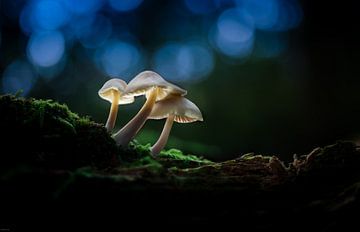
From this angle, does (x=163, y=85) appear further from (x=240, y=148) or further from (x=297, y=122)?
(x=297, y=122)

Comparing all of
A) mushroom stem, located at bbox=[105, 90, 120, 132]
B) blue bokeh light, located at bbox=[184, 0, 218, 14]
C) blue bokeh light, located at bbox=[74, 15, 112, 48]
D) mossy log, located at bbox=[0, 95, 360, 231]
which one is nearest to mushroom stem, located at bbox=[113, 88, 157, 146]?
mushroom stem, located at bbox=[105, 90, 120, 132]

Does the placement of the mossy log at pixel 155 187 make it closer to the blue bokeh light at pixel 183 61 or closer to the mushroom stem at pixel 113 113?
the mushroom stem at pixel 113 113

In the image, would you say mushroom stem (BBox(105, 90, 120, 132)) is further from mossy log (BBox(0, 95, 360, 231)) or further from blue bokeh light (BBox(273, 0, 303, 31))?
blue bokeh light (BBox(273, 0, 303, 31))

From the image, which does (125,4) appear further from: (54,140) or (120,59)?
(54,140)

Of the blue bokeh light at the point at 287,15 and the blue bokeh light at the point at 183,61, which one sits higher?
the blue bokeh light at the point at 287,15

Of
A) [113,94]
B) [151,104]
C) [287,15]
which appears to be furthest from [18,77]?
[151,104]

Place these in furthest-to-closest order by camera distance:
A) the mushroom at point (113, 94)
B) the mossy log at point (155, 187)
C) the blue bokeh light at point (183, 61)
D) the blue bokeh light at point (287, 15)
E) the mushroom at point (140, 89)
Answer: the blue bokeh light at point (183, 61) < the blue bokeh light at point (287, 15) < the mushroom at point (113, 94) < the mushroom at point (140, 89) < the mossy log at point (155, 187)

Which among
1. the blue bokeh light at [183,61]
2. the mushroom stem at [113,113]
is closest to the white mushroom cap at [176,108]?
the mushroom stem at [113,113]

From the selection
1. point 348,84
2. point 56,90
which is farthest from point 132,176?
point 56,90
